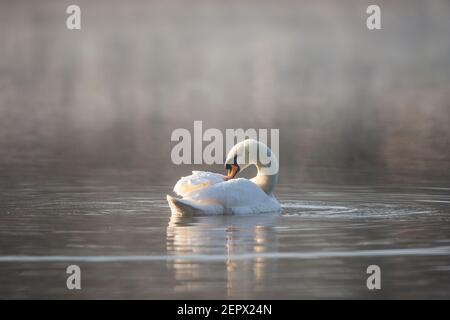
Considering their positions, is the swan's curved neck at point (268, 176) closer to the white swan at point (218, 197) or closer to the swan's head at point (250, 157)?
the swan's head at point (250, 157)

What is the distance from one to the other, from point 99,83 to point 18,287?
104 feet

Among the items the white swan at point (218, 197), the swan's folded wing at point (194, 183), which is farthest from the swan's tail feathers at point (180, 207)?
the swan's folded wing at point (194, 183)

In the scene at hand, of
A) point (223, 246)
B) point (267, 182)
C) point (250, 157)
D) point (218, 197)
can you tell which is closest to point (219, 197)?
point (218, 197)

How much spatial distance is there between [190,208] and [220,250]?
99.3 inches

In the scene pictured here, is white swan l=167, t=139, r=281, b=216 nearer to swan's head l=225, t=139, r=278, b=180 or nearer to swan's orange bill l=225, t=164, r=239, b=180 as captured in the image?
swan's orange bill l=225, t=164, r=239, b=180

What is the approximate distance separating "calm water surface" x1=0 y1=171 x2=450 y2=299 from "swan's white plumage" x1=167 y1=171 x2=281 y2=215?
193mm

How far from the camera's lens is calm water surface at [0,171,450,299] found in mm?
11734

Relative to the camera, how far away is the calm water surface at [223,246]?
11.7 metres

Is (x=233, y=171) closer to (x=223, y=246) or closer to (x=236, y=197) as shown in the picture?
(x=236, y=197)

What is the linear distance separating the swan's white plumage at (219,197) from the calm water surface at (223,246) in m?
0.19

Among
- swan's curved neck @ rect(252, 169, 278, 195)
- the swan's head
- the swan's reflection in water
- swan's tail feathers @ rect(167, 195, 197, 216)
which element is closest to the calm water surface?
the swan's reflection in water

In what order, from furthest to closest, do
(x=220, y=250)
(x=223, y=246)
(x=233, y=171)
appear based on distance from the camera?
(x=233, y=171), (x=223, y=246), (x=220, y=250)

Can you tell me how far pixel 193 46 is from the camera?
46.9m

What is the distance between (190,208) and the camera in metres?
16.0
